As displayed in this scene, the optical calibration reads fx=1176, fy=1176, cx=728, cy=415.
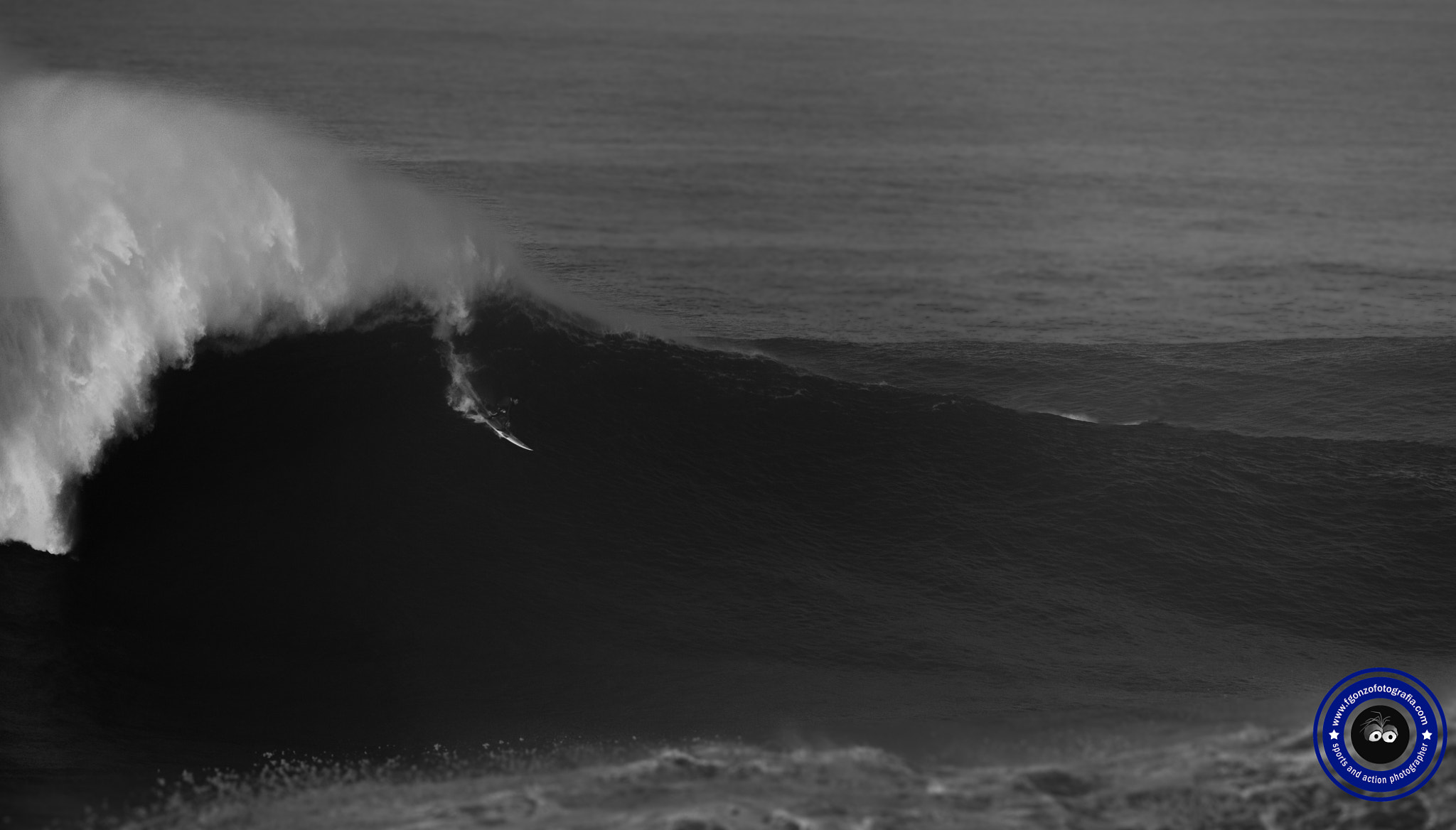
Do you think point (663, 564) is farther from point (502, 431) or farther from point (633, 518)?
point (502, 431)

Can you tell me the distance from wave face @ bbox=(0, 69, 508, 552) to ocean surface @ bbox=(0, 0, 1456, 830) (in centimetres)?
9

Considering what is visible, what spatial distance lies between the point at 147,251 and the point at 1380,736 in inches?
938

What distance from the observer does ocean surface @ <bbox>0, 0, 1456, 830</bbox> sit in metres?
16.2

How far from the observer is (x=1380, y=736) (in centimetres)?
1669

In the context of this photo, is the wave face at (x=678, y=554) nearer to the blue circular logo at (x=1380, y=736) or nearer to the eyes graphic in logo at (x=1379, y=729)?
the blue circular logo at (x=1380, y=736)

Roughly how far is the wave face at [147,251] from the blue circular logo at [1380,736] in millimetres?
19489

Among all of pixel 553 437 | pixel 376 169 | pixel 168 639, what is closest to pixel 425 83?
pixel 376 169

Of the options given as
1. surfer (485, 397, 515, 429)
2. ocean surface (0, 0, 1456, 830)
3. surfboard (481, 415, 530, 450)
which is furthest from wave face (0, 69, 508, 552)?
surfboard (481, 415, 530, 450)

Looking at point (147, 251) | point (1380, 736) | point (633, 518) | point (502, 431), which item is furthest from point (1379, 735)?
point (147, 251)

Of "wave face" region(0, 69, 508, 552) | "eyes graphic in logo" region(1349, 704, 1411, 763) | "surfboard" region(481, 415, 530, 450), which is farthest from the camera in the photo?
"surfboard" region(481, 415, 530, 450)

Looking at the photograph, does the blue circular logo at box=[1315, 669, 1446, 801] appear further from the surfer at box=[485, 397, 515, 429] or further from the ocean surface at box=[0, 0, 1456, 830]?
the surfer at box=[485, 397, 515, 429]

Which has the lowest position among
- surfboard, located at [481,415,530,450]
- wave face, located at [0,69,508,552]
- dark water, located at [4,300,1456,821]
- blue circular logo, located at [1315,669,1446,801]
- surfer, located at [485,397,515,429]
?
blue circular logo, located at [1315,669,1446,801]

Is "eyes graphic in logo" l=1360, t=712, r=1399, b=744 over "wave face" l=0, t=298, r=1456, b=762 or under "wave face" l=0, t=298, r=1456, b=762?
under

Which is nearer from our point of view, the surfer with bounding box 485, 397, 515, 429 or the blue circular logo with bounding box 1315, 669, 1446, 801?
the blue circular logo with bounding box 1315, 669, 1446, 801
